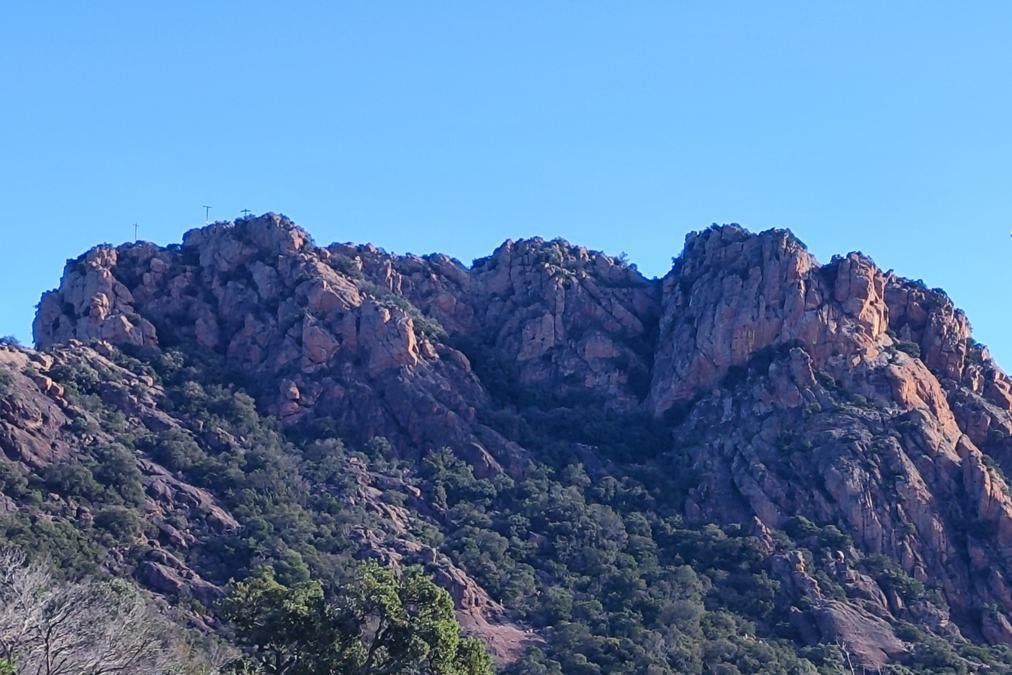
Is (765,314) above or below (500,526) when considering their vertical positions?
above

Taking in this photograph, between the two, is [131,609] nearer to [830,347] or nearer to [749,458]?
[749,458]

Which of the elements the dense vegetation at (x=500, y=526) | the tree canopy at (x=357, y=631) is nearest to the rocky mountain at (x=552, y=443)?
the dense vegetation at (x=500, y=526)

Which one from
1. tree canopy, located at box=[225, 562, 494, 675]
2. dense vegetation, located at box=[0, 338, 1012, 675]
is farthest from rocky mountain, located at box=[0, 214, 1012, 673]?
tree canopy, located at box=[225, 562, 494, 675]

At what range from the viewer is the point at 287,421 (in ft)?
237

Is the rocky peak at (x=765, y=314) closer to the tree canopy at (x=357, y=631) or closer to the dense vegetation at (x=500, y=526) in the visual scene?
the dense vegetation at (x=500, y=526)

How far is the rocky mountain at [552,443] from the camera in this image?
60250 millimetres

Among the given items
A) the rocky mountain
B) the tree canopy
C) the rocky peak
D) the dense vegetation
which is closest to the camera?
the tree canopy

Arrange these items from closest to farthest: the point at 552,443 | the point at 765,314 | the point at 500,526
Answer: the point at 500,526 < the point at 552,443 < the point at 765,314

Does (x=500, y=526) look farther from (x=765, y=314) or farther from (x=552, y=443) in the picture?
(x=765, y=314)

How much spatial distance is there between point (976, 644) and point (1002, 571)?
4.31m

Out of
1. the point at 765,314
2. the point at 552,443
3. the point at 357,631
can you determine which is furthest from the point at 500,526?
the point at 357,631

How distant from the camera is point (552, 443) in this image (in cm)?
7531

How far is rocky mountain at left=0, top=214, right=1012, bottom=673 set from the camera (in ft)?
198

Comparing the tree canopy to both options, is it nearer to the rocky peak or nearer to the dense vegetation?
the dense vegetation
